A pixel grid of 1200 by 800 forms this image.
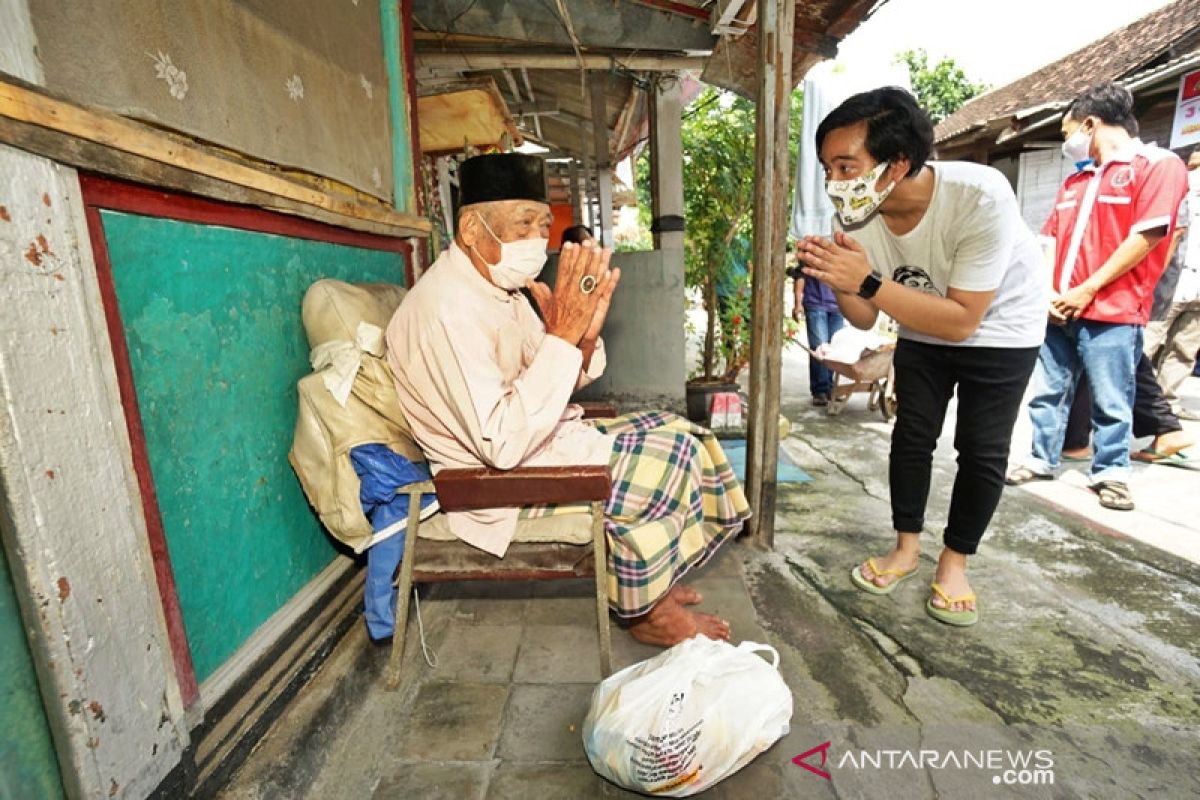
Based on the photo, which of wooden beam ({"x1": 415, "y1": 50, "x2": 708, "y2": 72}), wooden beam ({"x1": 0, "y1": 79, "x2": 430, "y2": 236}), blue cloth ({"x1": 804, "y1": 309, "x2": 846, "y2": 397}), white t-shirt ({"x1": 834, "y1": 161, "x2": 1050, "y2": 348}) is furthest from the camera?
blue cloth ({"x1": 804, "y1": 309, "x2": 846, "y2": 397})

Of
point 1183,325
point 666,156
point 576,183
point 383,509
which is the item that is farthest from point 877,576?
point 576,183

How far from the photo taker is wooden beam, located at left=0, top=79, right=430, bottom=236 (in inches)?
39.4

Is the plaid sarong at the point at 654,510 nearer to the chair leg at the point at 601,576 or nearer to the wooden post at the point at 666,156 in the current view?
the chair leg at the point at 601,576

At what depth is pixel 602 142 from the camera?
7.38 metres

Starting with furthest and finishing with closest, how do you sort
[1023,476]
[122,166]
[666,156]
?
[666,156] < [1023,476] < [122,166]

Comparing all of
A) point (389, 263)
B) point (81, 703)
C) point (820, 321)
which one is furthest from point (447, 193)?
point (81, 703)

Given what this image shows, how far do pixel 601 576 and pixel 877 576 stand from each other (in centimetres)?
143

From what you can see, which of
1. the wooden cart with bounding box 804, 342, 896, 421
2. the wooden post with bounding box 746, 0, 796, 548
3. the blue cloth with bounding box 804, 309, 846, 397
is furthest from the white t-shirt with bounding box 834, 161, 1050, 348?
the blue cloth with bounding box 804, 309, 846, 397

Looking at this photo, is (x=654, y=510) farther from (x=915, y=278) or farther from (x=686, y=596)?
(x=915, y=278)

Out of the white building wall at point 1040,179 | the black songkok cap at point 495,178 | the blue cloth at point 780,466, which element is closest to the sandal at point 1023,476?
the blue cloth at point 780,466

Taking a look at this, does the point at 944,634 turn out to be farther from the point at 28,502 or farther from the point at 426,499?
the point at 28,502

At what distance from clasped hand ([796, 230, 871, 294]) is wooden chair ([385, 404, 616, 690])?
43.8 inches

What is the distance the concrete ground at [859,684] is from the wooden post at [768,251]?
40 centimetres

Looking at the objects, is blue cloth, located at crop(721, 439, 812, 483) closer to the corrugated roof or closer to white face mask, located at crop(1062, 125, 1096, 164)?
white face mask, located at crop(1062, 125, 1096, 164)
